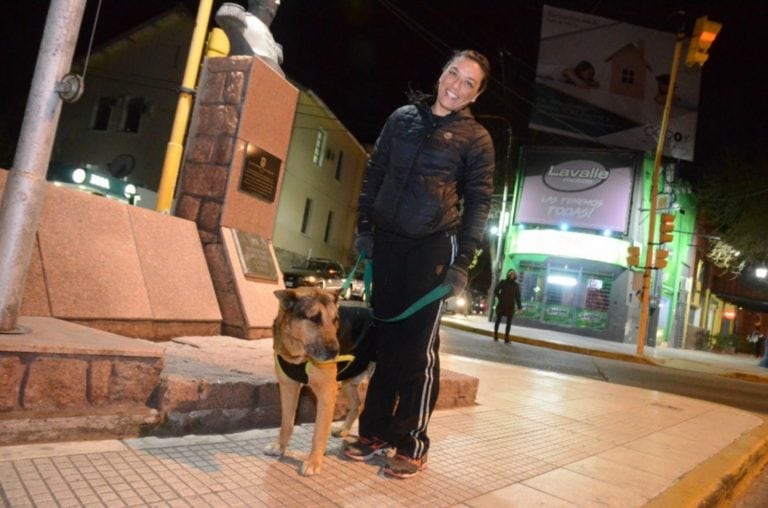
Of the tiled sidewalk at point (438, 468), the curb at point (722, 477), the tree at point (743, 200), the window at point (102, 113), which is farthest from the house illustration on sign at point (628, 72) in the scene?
the window at point (102, 113)

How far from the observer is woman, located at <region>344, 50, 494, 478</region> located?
3.14 m

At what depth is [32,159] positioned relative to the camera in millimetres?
2816

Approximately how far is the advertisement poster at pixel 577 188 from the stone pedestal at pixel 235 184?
20.7 m

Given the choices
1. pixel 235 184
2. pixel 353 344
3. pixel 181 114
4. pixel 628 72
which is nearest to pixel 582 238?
pixel 628 72

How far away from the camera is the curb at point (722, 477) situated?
3270 millimetres

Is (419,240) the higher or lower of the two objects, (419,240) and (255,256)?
the higher

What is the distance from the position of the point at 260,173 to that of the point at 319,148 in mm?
26075

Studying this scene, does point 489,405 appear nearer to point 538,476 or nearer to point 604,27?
point 538,476

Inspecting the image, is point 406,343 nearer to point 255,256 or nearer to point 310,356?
point 310,356

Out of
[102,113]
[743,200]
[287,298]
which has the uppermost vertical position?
[102,113]

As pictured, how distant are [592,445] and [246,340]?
314 centimetres

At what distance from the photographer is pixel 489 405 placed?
5387 millimetres

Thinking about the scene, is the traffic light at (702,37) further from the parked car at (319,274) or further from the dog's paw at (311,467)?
the dog's paw at (311,467)

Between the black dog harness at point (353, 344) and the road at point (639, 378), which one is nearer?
the black dog harness at point (353, 344)
